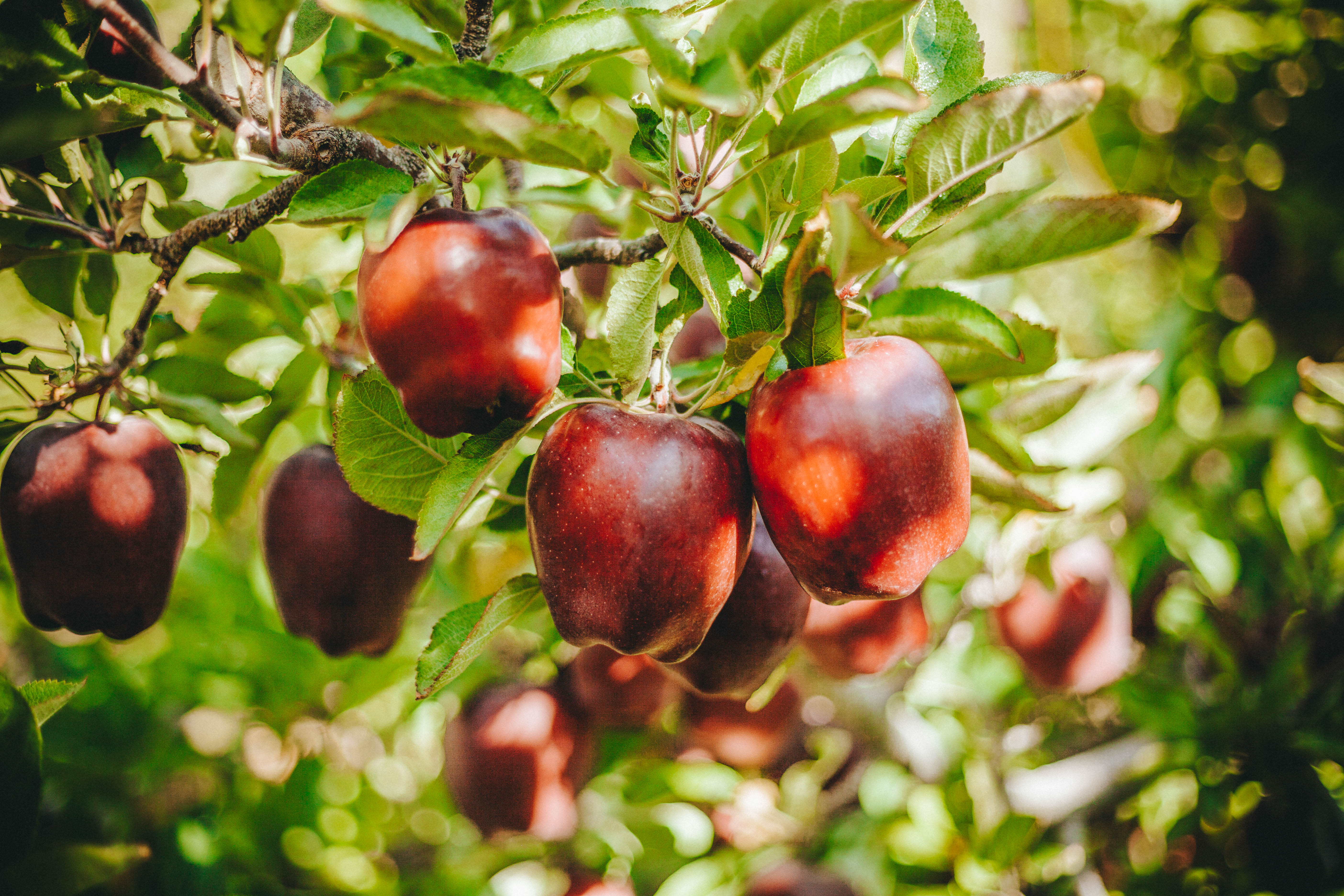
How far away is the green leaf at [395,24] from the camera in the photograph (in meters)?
0.39

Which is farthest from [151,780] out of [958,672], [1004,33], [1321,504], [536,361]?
[1321,504]

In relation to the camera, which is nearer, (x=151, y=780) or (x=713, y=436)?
(x=713, y=436)

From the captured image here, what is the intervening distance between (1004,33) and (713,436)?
133 centimetres

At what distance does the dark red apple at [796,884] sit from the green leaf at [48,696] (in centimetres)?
97

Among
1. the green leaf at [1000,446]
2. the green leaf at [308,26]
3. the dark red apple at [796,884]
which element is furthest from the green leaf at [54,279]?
the dark red apple at [796,884]

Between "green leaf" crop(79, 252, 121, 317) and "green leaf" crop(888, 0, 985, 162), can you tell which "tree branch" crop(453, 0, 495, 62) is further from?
"green leaf" crop(79, 252, 121, 317)

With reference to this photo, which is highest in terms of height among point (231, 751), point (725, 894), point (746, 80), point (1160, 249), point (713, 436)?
point (746, 80)

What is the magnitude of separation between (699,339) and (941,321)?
612mm

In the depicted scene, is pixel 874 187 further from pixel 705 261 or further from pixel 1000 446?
pixel 1000 446

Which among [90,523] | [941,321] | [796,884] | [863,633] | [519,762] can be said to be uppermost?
[941,321]

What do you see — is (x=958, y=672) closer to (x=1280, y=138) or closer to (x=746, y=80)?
(x=746, y=80)

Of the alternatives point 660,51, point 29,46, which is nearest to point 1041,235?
point 660,51

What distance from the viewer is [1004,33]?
1.44 meters

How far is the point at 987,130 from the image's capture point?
1.55 ft
